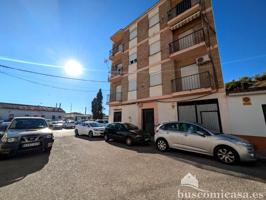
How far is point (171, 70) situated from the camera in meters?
11.4

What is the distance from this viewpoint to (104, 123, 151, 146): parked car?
8.65 meters

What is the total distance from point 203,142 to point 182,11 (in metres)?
10.8

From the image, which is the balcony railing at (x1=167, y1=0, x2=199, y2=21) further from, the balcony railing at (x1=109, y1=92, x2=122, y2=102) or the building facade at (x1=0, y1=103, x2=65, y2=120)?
the building facade at (x1=0, y1=103, x2=65, y2=120)

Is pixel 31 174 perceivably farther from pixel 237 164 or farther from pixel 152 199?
pixel 237 164

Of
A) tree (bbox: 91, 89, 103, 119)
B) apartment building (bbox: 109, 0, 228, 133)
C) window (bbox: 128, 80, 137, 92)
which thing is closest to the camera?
Result: apartment building (bbox: 109, 0, 228, 133)

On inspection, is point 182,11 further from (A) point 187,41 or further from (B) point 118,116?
(B) point 118,116

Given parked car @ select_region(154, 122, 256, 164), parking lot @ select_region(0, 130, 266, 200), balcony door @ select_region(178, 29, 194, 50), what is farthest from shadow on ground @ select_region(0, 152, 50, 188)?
balcony door @ select_region(178, 29, 194, 50)

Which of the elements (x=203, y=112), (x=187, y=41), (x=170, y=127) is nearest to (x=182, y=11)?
(x=187, y=41)

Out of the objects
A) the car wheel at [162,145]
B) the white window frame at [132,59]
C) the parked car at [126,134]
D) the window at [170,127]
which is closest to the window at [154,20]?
the white window frame at [132,59]

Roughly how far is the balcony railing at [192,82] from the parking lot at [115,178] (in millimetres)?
5463

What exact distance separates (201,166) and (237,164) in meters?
1.47

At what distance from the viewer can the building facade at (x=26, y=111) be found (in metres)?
36.3

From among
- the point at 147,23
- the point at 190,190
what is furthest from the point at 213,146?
the point at 147,23

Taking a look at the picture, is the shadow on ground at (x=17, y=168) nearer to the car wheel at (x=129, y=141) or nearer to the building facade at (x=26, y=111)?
the car wheel at (x=129, y=141)
